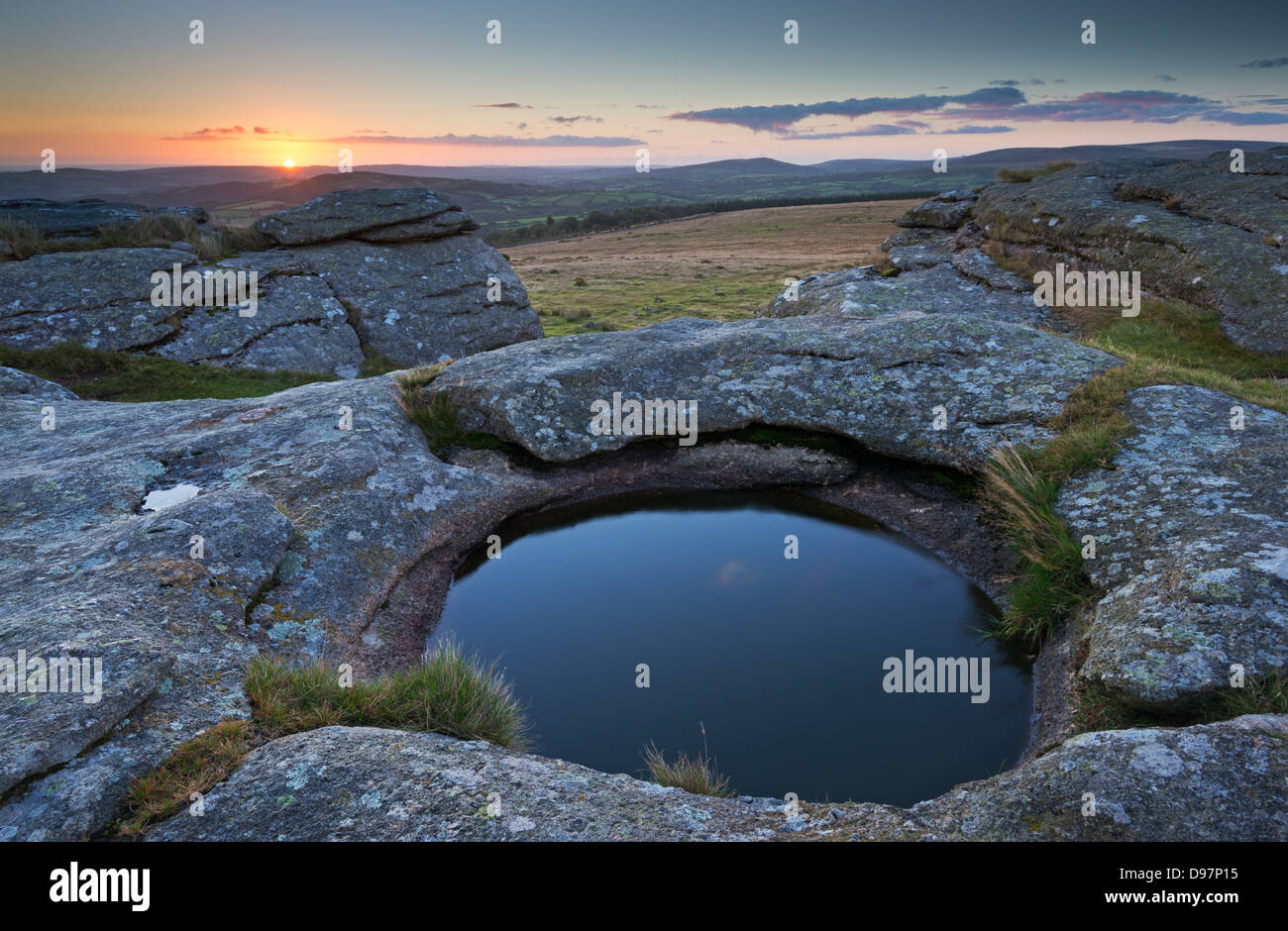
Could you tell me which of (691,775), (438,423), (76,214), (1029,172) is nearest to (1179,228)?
(1029,172)

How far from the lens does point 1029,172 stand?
21.6 metres

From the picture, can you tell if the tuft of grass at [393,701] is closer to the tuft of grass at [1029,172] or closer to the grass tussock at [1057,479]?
the grass tussock at [1057,479]

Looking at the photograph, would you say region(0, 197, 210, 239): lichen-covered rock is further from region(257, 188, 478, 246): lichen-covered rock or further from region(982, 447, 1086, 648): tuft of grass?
region(982, 447, 1086, 648): tuft of grass

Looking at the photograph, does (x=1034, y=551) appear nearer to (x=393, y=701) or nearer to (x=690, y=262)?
(x=393, y=701)

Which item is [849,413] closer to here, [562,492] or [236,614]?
[562,492]

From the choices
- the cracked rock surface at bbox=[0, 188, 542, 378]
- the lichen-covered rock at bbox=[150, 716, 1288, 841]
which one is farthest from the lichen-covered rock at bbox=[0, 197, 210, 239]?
the lichen-covered rock at bbox=[150, 716, 1288, 841]

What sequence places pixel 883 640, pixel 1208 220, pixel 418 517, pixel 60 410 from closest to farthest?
1. pixel 883 640
2. pixel 418 517
3. pixel 60 410
4. pixel 1208 220

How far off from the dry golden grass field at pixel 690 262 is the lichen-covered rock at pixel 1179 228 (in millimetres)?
9380

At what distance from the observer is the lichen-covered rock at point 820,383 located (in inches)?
350

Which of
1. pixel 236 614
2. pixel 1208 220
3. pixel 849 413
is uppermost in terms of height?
pixel 1208 220

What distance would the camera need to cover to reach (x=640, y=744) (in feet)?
17.5

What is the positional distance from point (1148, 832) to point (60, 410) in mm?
13217

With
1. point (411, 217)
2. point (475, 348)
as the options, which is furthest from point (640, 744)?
point (411, 217)

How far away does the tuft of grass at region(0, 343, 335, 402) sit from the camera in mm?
13648
